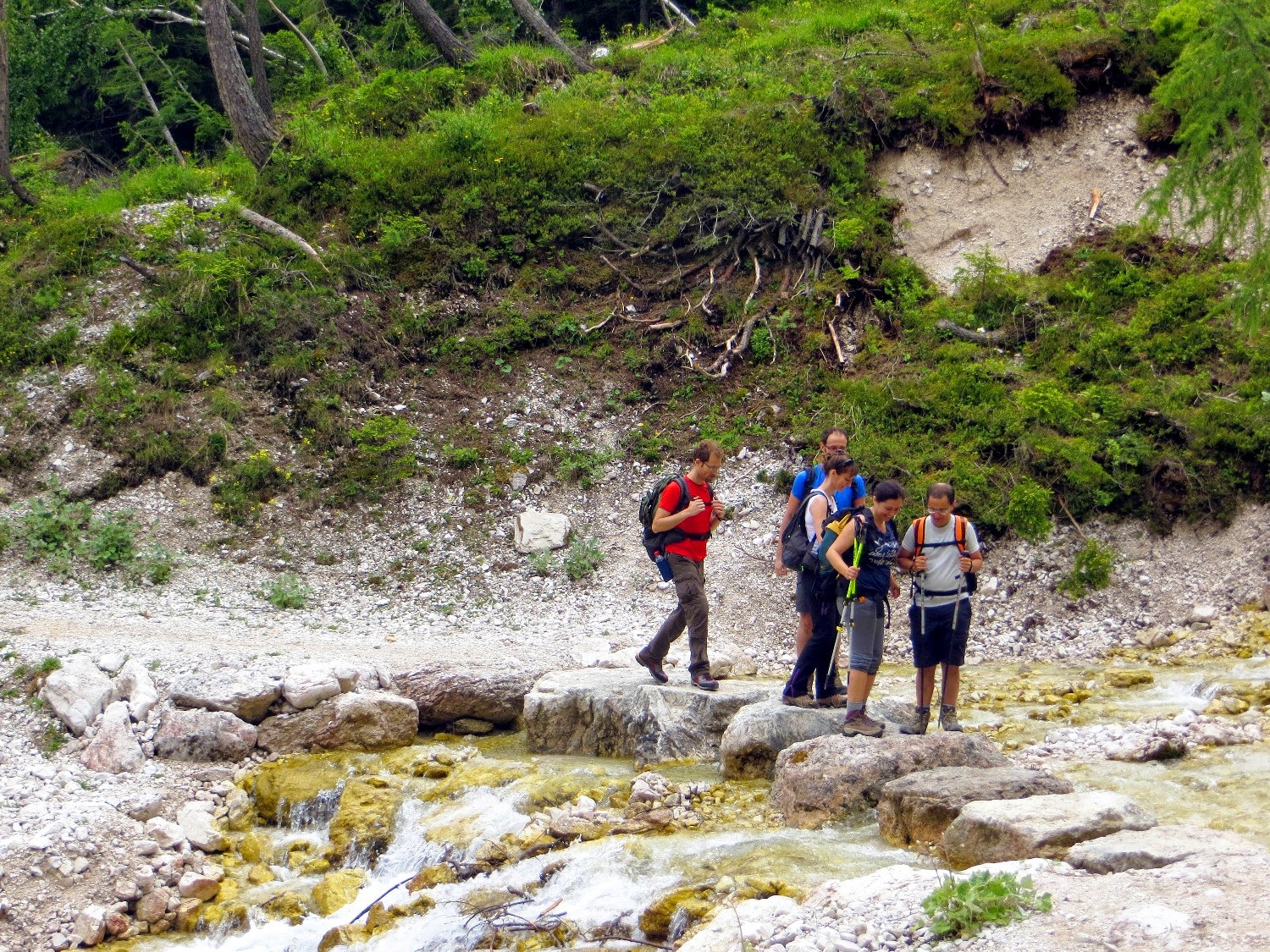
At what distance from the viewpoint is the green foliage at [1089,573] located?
11.8 meters

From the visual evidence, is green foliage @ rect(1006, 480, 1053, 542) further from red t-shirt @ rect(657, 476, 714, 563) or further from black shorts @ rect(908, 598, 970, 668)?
red t-shirt @ rect(657, 476, 714, 563)

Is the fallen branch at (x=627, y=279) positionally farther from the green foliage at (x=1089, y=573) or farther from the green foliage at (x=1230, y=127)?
the green foliage at (x=1230, y=127)

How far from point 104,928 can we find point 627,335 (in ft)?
38.8

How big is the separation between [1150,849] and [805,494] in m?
3.53

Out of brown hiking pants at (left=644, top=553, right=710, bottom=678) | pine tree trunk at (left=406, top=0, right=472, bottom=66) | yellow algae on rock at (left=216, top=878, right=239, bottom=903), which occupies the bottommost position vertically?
yellow algae on rock at (left=216, top=878, right=239, bottom=903)

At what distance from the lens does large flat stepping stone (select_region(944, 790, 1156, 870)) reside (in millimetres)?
5500

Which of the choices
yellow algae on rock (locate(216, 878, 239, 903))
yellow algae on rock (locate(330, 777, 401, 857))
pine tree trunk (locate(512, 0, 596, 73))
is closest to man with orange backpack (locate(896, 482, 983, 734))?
yellow algae on rock (locate(330, 777, 401, 857))

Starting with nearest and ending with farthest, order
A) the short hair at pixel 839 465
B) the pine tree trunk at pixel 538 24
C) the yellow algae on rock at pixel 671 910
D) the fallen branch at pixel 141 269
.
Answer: the yellow algae on rock at pixel 671 910 → the short hair at pixel 839 465 → the fallen branch at pixel 141 269 → the pine tree trunk at pixel 538 24

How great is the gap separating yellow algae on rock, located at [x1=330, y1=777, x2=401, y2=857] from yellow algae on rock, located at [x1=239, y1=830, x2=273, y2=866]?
44 cm

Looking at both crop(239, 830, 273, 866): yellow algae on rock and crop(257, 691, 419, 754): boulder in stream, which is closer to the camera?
crop(239, 830, 273, 866): yellow algae on rock

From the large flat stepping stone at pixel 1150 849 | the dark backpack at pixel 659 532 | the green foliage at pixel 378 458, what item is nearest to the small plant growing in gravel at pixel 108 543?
the green foliage at pixel 378 458

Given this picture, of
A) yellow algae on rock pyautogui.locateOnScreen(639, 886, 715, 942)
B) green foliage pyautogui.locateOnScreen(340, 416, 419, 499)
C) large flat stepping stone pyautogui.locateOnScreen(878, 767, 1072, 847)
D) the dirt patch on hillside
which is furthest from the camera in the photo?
the dirt patch on hillside

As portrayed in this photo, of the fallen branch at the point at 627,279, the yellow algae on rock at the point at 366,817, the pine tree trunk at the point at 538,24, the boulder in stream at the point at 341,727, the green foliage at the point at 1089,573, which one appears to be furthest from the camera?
the pine tree trunk at the point at 538,24

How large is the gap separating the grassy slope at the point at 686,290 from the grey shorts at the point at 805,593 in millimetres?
5367
